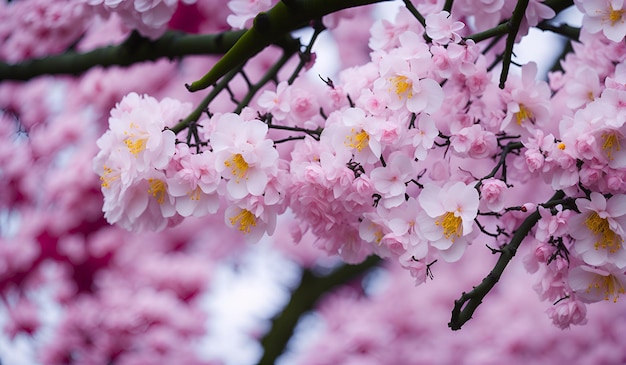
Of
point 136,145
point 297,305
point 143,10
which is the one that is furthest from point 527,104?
point 297,305

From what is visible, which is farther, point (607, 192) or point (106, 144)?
point (106, 144)

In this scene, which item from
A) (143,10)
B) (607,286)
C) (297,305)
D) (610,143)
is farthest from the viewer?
(297,305)

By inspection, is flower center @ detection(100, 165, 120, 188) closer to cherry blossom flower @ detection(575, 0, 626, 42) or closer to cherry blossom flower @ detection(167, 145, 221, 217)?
cherry blossom flower @ detection(167, 145, 221, 217)

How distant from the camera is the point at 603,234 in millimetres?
1388

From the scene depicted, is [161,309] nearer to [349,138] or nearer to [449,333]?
[449,333]

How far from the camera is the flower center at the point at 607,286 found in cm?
145

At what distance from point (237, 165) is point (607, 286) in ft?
2.51

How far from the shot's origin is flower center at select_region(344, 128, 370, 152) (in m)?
1.38

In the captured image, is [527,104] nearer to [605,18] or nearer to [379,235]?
[605,18]

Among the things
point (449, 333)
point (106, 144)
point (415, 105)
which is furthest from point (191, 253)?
point (415, 105)

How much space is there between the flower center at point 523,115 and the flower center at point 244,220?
58 centimetres

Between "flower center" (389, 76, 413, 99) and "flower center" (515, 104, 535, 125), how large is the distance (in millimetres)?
290

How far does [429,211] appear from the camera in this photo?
4.47 ft

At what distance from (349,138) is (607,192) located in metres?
0.49
